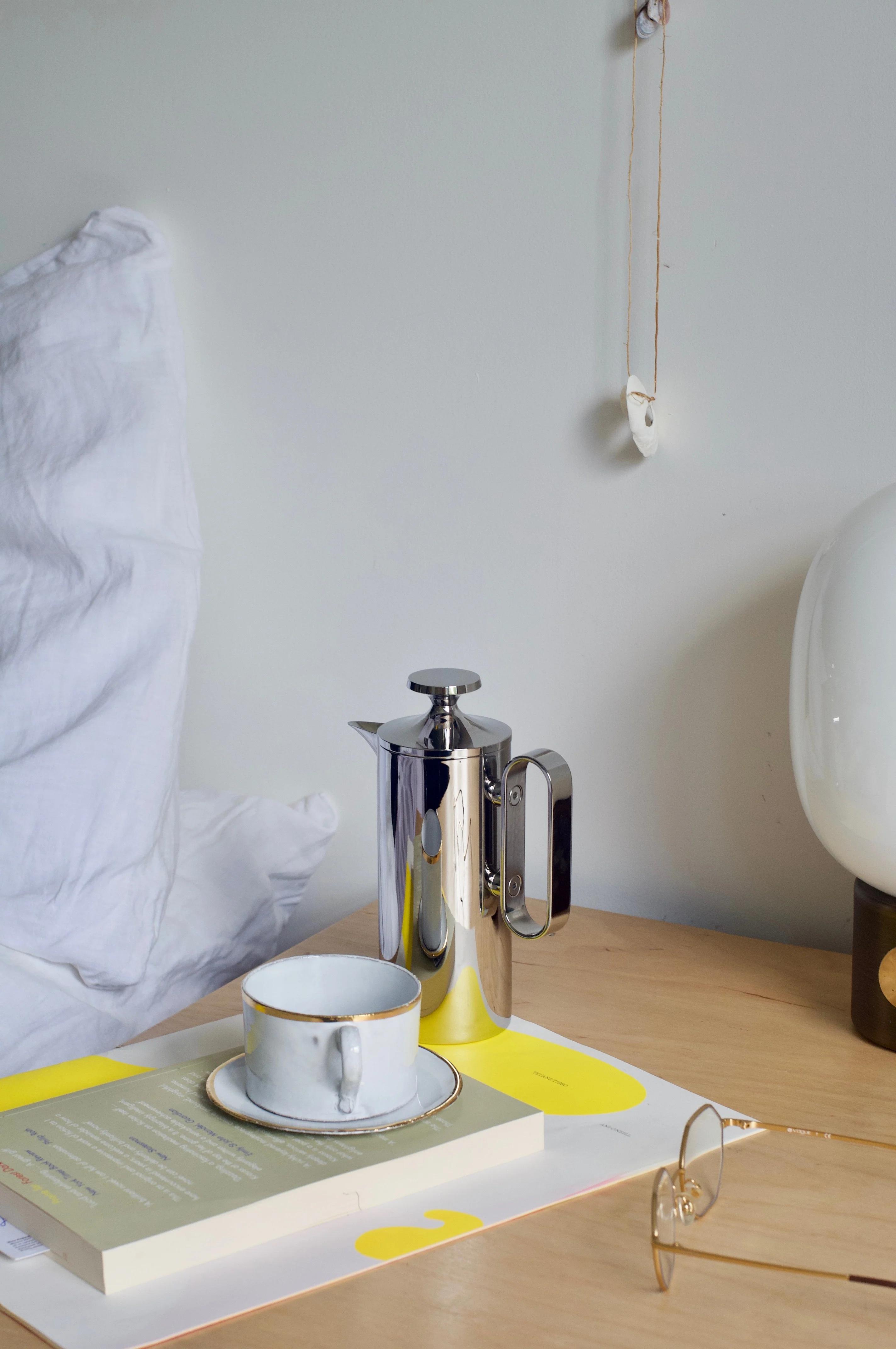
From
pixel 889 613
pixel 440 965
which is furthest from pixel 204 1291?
pixel 889 613

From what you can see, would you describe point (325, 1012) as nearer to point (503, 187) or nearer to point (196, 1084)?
point (196, 1084)

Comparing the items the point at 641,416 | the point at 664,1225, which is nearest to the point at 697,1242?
the point at 664,1225

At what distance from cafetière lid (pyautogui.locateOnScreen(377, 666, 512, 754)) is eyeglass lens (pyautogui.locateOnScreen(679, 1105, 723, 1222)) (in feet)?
0.73

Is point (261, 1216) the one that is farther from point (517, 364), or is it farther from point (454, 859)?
point (517, 364)

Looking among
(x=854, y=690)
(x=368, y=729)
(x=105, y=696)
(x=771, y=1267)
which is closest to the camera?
(x=771, y=1267)

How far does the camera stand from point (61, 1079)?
56 centimetres

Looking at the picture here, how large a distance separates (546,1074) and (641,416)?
0.43 meters

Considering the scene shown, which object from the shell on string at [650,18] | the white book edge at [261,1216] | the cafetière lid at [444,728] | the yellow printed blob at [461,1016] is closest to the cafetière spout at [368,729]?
the cafetière lid at [444,728]

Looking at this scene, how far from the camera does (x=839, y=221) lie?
69 cm

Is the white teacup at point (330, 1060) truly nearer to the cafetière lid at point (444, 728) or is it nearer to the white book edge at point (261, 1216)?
the white book edge at point (261, 1216)

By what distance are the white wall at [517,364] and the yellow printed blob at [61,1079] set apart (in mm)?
387

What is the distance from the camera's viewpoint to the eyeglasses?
0.41 metres

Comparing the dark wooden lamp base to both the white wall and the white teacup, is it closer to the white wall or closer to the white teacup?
the white wall

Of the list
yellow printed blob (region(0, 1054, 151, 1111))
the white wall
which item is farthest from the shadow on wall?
yellow printed blob (region(0, 1054, 151, 1111))
